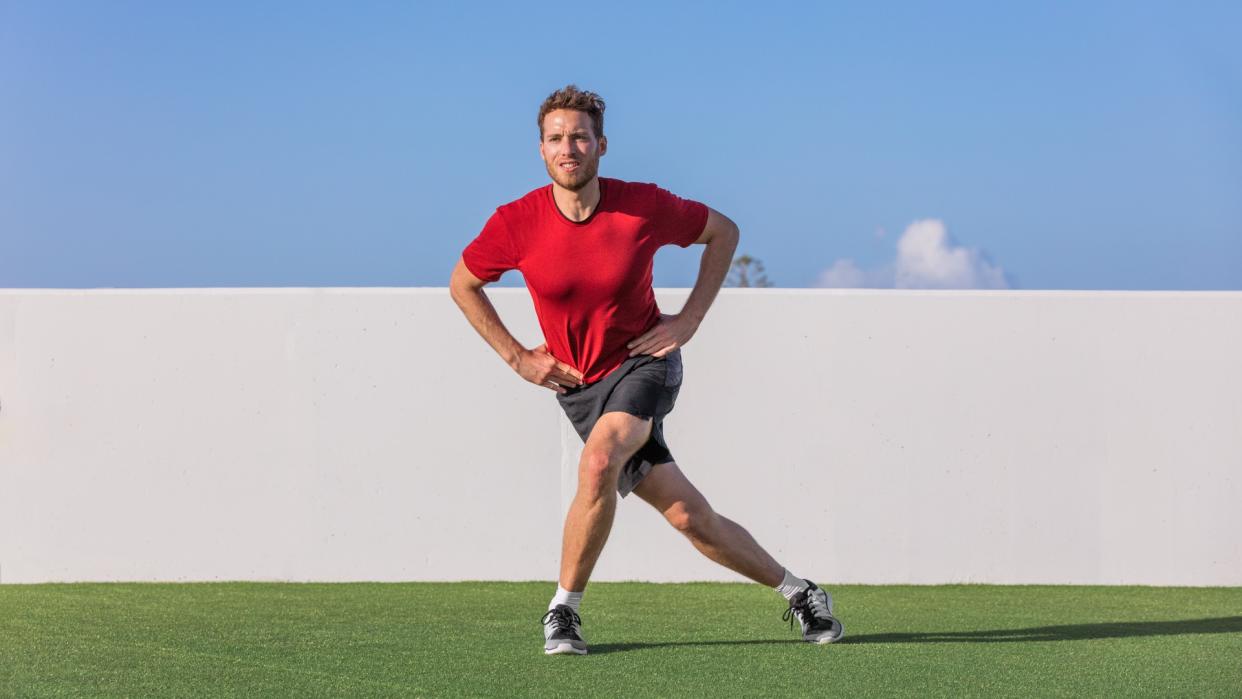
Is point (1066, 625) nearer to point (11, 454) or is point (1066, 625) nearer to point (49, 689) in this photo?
point (49, 689)

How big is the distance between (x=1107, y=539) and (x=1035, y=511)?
37 cm

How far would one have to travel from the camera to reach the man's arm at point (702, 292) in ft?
14.9

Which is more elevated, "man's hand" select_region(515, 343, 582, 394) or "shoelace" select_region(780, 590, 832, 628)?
"man's hand" select_region(515, 343, 582, 394)

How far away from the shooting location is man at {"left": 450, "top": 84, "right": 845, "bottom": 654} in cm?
439

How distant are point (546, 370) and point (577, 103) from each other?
82 cm

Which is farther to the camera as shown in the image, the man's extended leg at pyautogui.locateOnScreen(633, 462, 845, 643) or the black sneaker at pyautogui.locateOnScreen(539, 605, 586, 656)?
the man's extended leg at pyautogui.locateOnScreen(633, 462, 845, 643)

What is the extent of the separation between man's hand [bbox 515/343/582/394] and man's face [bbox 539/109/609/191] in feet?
1.77

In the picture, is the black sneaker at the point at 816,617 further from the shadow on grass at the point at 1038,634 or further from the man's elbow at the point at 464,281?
the man's elbow at the point at 464,281

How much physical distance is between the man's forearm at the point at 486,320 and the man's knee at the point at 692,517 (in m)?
0.68

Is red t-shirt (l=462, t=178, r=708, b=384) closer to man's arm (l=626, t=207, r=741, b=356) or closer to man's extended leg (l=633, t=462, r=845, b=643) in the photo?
man's arm (l=626, t=207, r=741, b=356)

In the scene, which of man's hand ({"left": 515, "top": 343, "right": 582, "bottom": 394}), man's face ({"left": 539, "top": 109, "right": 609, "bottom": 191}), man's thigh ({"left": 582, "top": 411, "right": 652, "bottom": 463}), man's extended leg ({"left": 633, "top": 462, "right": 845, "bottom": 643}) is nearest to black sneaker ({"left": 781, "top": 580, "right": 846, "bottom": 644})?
man's extended leg ({"left": 633, "top": 462, "right": 845, "bottom": 643})

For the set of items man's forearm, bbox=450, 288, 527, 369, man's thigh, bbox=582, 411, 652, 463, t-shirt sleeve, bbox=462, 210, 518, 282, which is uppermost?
t-shirt sleeve, bbox=462, 210, 518, 282

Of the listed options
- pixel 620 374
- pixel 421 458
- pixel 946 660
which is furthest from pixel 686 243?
pixel 421 458

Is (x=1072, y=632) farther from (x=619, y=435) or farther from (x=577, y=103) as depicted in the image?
(x=577, y=103)
